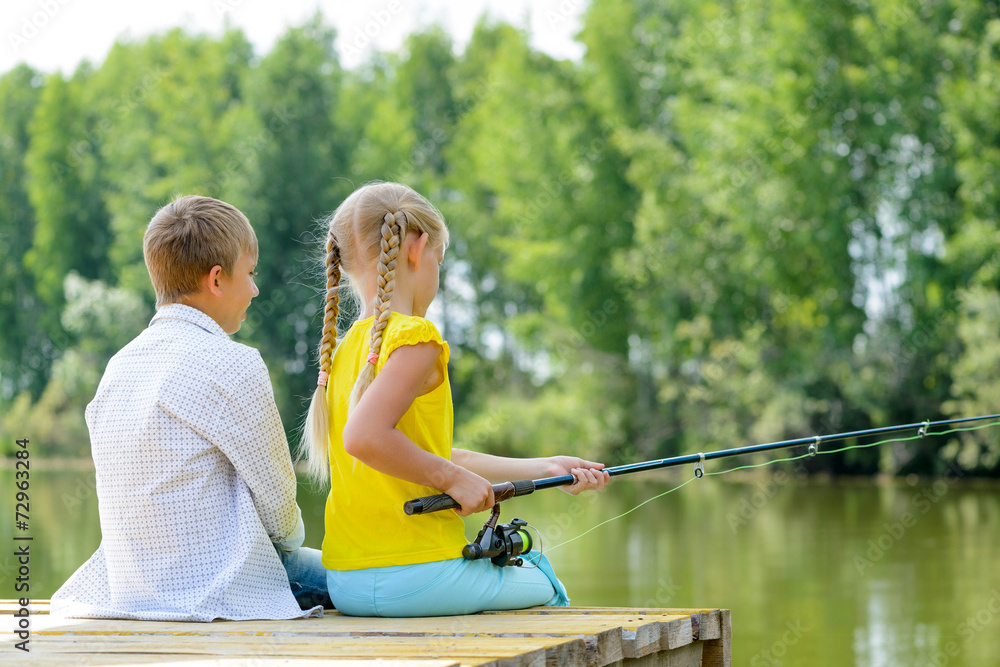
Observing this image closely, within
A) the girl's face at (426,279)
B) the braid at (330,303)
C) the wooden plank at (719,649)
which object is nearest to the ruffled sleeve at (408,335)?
the girl's face at (426,279)

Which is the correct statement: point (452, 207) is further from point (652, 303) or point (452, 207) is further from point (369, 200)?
point (369, 200)

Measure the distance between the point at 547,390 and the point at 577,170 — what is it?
5.49 m

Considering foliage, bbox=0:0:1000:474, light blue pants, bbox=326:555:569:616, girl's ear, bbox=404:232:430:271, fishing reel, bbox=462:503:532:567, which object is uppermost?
foliage, bbox=0:0:1000:474

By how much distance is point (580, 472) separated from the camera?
2963mm

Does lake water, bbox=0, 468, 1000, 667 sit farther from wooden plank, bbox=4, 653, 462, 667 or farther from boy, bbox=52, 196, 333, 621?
wooden plank, bbox=4, 653, 462, 667

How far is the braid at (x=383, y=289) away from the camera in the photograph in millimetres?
2613

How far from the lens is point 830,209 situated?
20000 mm

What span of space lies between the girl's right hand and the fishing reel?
0.27 ft

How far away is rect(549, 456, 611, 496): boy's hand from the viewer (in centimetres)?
296

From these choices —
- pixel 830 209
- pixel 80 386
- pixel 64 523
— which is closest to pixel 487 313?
pixel 80 386

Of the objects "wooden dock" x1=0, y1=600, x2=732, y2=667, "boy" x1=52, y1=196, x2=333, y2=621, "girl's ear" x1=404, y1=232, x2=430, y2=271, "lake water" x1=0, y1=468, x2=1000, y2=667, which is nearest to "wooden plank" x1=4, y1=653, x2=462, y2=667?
"wooden dock" x1=0, y1=600, x2=732, y2=667

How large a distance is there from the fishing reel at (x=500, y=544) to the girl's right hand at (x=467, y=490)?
82mm

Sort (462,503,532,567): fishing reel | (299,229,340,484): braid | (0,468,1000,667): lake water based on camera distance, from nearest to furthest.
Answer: (462,503,532,567): fishing reel, (299,229,340,484): braid, (0,468,1000,667): lake water

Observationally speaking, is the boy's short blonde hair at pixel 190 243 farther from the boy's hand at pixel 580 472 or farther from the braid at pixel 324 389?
the boy's hand at pixel 580 472
